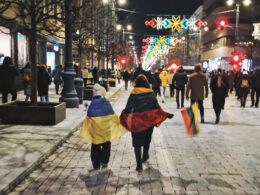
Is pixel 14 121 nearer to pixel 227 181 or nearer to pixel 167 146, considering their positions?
pixel 167 146

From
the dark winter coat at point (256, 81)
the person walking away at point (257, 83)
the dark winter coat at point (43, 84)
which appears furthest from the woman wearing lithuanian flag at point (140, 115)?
the dark winter coat at point (256, 81)

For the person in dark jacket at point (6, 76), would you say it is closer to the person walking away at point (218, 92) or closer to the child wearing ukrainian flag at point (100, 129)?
the person walking away at point (218, 92)

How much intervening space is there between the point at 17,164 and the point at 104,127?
4.79ft

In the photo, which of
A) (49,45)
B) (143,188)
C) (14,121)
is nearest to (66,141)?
(14,121)

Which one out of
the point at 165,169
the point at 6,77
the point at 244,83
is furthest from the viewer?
the point at 244,83

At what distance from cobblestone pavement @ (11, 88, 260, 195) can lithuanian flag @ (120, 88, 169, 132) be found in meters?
0.71

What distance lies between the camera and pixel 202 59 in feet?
351

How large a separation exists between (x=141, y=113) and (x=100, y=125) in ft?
2.23

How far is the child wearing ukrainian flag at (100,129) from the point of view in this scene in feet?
25.2

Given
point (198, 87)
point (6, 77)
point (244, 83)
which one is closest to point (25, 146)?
point (6, 77)

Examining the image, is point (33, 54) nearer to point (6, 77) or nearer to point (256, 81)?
point (6, 77)

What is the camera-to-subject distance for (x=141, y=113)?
7711mm

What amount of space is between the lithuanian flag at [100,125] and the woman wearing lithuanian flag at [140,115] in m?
0.17

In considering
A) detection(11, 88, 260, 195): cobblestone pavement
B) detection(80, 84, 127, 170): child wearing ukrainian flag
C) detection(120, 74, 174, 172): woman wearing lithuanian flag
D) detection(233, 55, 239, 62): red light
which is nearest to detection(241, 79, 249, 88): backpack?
detection(11, 88, 260, 195): cobblestone pavement
